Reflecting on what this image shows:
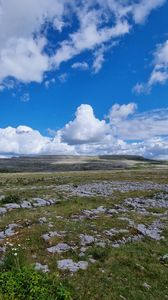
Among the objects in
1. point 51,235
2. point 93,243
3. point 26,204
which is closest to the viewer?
point 93,243

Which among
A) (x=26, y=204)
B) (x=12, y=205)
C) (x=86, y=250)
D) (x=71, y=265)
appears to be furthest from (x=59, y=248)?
(x=26, y=204)

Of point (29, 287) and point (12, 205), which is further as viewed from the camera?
point (12, 205)

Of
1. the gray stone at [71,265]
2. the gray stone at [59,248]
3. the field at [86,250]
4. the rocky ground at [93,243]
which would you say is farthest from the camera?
the gray stone at [59,248]

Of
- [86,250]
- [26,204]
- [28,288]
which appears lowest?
[86,250]

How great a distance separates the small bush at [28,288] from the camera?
12.1 m

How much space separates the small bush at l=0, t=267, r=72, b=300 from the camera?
39.7ft

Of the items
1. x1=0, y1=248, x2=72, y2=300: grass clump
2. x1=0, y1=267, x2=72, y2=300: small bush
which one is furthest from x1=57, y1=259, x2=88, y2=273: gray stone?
x1=0, y1=267, x2=72, y2=300: small bush

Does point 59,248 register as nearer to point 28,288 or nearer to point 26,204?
point 28,288

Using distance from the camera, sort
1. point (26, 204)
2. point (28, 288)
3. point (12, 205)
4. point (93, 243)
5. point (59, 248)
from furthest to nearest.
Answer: point (26, 204), point (12, 205), point (93, 243), point (59, 248), point (28, 288)

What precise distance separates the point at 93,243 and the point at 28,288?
741cm

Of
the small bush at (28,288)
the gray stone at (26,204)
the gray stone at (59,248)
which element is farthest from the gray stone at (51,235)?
the gray stone at (26,204)

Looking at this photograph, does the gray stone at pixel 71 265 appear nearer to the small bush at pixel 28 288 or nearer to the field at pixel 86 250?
the field at pixel 86 250

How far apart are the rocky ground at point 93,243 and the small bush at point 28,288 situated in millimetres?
1311

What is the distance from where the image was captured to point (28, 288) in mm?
12453
